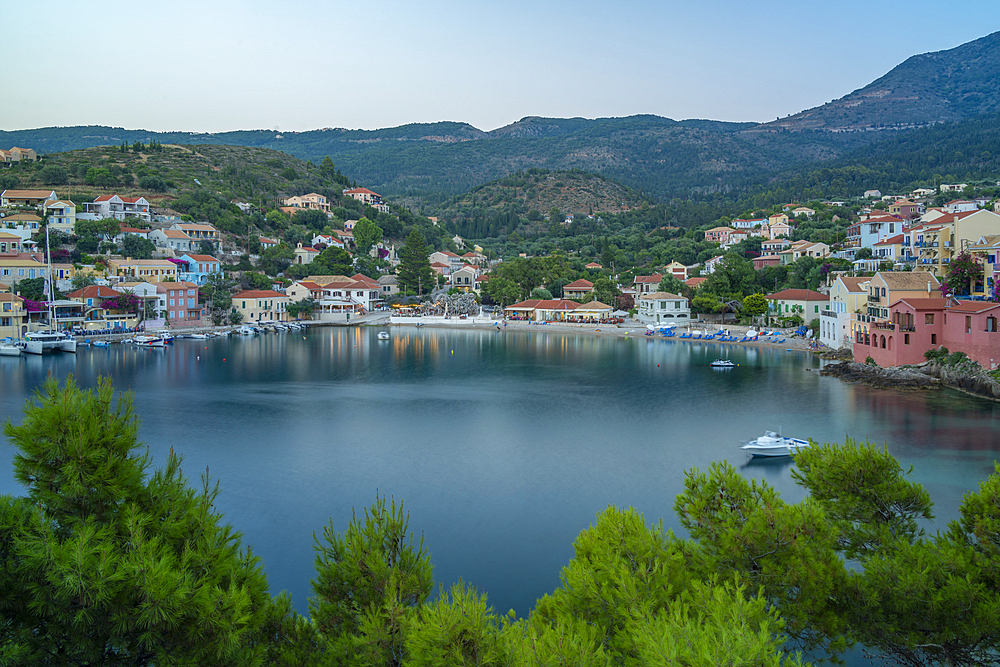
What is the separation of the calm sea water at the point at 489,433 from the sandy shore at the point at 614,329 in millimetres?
2482

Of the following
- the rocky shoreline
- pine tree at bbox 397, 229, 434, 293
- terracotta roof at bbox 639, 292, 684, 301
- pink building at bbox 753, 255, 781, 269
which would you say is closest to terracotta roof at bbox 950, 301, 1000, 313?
the rocky shoreline

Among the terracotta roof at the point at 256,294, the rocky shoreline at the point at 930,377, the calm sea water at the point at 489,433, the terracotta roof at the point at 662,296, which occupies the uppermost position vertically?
the terracotta roof at the point at 256,294

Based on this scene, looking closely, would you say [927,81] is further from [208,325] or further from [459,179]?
[208,325]

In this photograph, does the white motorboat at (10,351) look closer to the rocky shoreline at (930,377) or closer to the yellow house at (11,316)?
the yellow house at (11,316)

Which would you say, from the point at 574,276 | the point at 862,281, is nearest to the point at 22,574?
the point at 862,281

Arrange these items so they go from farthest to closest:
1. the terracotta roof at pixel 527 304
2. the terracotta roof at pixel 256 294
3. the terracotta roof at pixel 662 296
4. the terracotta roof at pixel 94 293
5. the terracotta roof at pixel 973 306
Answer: the terracotta roof at pixel 527 304 → the terracotta roof at pixel 256 294 → the terracotta roof at pixel 662 296 → the terracotta roof at pixel 94 293 → the terracotta roof at pixel 973 306

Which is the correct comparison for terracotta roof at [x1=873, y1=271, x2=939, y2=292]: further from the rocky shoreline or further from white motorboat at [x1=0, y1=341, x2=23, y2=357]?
white motorboat at [x1=0, y1=341, x2=23, y2=357]

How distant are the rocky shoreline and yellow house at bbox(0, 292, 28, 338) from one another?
37.4 m

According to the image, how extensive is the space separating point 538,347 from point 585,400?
1450 centimetres

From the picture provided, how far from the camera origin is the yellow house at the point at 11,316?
3183 cm

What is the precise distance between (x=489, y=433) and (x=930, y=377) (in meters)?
15.1

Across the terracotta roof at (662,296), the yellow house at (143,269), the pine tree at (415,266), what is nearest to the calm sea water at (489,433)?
the terracotta roof at (662,296)

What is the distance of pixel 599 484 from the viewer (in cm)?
1340

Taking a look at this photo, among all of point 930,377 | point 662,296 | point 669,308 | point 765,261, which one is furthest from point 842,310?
point 765,261
